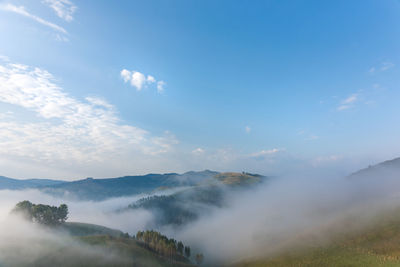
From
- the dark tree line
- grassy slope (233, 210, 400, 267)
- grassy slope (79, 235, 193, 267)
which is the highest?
the dark tree line

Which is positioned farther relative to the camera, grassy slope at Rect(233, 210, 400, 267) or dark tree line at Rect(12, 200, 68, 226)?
dark tree line at Rect(12, 200, 68, 226)

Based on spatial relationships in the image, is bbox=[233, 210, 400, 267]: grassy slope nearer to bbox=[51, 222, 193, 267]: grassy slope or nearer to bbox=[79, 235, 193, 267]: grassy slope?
bbox=[79, 235, 193, 267]: grassy slope

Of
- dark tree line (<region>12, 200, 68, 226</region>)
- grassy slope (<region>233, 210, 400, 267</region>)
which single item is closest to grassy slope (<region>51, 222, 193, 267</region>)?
dark tree line (<region>12, 200, 68, 226</region>)

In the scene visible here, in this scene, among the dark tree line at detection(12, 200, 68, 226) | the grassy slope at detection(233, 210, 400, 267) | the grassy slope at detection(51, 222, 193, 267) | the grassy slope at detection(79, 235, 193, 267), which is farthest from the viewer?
the dark tree line at detection(12, 200, 68, 226)

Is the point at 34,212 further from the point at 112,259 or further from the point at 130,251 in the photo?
the point at 130,251

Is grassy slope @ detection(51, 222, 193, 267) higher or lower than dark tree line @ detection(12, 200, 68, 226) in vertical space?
lower

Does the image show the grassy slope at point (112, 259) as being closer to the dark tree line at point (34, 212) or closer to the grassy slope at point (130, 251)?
the grassy slope at point (130, 251)

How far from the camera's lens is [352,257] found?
177250 millimetres

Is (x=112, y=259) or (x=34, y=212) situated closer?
(x=112, y=259)

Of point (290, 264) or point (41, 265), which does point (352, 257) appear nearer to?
point (290, 264)

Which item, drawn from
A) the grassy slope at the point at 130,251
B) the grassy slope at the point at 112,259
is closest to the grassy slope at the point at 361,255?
the grassy slope at the point at 130,251

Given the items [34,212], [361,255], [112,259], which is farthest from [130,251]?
[361,255]

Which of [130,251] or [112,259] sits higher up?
[112,259]

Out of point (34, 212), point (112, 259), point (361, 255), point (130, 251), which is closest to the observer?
point (112, 259)
